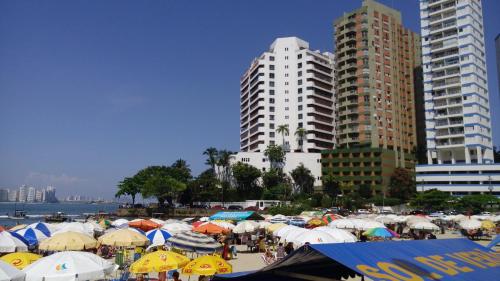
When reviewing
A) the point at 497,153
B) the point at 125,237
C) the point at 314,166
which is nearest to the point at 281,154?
the point at 314,166

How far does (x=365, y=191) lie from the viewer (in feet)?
323

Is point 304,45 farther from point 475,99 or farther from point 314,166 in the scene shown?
point 475,99

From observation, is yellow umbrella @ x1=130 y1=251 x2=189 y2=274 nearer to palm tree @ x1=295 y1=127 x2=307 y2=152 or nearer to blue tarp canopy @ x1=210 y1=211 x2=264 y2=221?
blue tarp canopy @ x1=210 y1=211 x2=264 y2=221

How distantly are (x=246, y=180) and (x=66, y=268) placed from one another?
9136cm

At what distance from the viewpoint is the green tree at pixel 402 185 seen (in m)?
97.6

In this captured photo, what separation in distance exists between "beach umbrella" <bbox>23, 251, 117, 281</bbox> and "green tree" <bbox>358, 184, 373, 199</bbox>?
9130 centimetres

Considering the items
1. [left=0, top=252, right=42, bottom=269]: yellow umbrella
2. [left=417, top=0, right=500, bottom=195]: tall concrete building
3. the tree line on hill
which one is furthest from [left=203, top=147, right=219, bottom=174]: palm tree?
[left=0, top=252, right=42, bottom=269]: yellow umbrella

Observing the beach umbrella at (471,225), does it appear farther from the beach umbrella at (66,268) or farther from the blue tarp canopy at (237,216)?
the beach umbrella at (66,268)

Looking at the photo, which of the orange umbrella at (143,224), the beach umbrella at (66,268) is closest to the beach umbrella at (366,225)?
the orange umbrella at (143,224)

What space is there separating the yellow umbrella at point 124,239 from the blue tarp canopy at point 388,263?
13649 millimetres

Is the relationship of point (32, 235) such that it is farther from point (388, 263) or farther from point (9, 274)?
point (388, 263)

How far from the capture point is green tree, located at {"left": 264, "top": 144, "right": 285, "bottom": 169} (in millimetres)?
107188

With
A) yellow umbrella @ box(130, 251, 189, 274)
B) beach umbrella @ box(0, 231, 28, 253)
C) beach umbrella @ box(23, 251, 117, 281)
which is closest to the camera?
beach umbrella @ box(23, 251, 117, 281)

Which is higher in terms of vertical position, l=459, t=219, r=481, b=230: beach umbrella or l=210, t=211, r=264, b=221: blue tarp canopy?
l=210, t=211, r=264, b=221: blue tarp canopy
